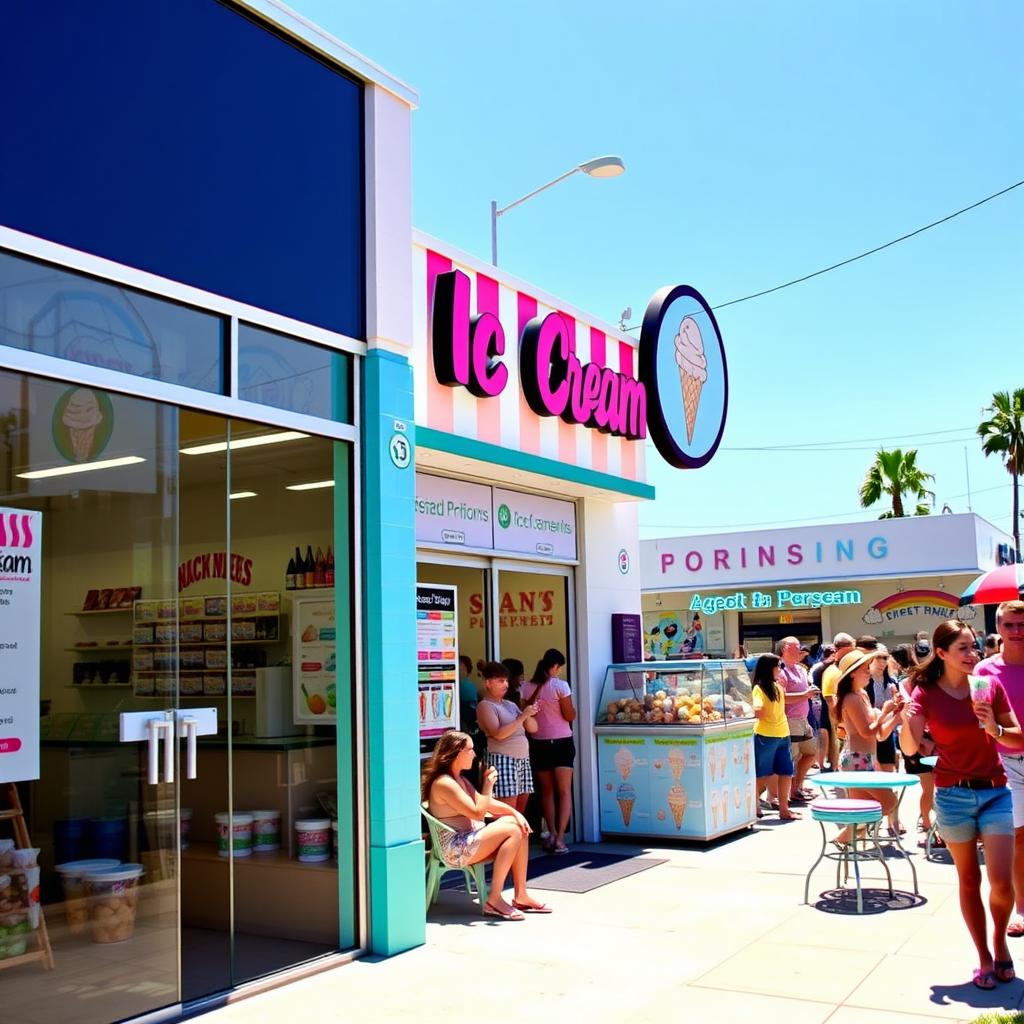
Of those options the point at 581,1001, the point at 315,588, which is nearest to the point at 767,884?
the point at 581,1001

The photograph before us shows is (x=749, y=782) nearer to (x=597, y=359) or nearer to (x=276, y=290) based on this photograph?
(x=597, y=359)

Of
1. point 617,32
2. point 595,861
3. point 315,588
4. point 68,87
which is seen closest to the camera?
point 68,87

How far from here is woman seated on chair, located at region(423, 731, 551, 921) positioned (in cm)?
718

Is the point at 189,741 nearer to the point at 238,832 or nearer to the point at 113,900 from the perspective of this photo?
the point at 113,900

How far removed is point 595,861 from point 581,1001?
3885 millimetres

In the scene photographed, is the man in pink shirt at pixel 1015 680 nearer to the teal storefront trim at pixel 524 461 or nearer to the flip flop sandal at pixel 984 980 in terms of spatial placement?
the flip flop sandal at pixel 984 980

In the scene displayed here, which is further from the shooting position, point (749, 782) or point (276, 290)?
point (749, 782)

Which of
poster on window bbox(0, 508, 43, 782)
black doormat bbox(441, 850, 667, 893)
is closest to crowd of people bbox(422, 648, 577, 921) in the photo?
black doormat bbox(441, 850, 667, 893)

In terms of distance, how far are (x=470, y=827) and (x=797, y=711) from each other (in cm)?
557

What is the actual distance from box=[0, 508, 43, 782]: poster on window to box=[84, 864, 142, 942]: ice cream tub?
28.7 inches

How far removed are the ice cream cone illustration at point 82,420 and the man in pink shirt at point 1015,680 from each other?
4337 mm

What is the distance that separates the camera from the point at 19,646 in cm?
484

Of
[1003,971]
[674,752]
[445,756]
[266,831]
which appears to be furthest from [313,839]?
[674,752]

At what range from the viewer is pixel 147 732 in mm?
5301
